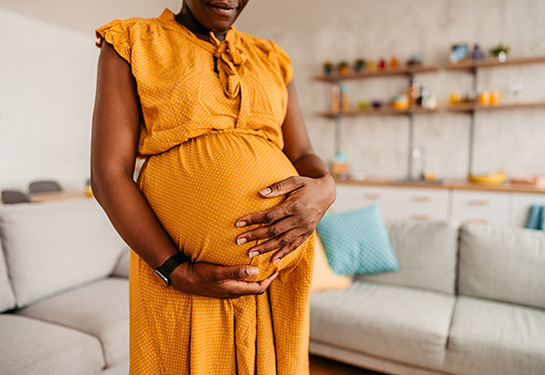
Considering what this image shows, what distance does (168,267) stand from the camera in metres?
0.63

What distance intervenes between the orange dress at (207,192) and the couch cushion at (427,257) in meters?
1.59

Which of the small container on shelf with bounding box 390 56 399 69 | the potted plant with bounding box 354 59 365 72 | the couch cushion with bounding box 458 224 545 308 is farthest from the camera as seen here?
the potted plant with bounding box 354 59 365 72

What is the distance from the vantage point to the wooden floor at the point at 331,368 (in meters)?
1.99

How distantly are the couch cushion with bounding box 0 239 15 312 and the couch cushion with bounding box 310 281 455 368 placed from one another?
1.46 metres

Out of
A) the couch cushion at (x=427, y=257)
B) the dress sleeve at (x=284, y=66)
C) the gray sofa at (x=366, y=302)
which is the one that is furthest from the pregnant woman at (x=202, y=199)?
the couch cushion at (x=427, y=257)

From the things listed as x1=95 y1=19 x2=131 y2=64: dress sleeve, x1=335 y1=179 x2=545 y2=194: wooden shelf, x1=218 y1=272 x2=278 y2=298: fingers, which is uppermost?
x1=95 y1=19 x2=131 y2=64: dress sleeve

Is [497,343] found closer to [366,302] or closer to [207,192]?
[366,302]

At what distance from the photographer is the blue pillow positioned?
7.08 feet

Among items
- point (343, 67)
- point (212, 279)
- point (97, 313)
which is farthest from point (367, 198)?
point (212, 279)

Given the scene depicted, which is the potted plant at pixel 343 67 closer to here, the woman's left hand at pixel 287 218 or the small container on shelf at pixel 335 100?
the small container on shelf at pixel 335 100

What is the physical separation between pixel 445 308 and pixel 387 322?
34 cm

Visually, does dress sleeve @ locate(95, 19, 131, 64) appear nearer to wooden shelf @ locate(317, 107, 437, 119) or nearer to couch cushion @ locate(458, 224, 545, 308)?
couch cushion @ locate(458, 224, 545, 308)

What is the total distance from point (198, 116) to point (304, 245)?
1.01 ft

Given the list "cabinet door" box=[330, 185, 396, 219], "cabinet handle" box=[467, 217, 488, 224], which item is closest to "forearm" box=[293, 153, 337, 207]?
"cabinet door" box=[330, 185, 396, 219]
